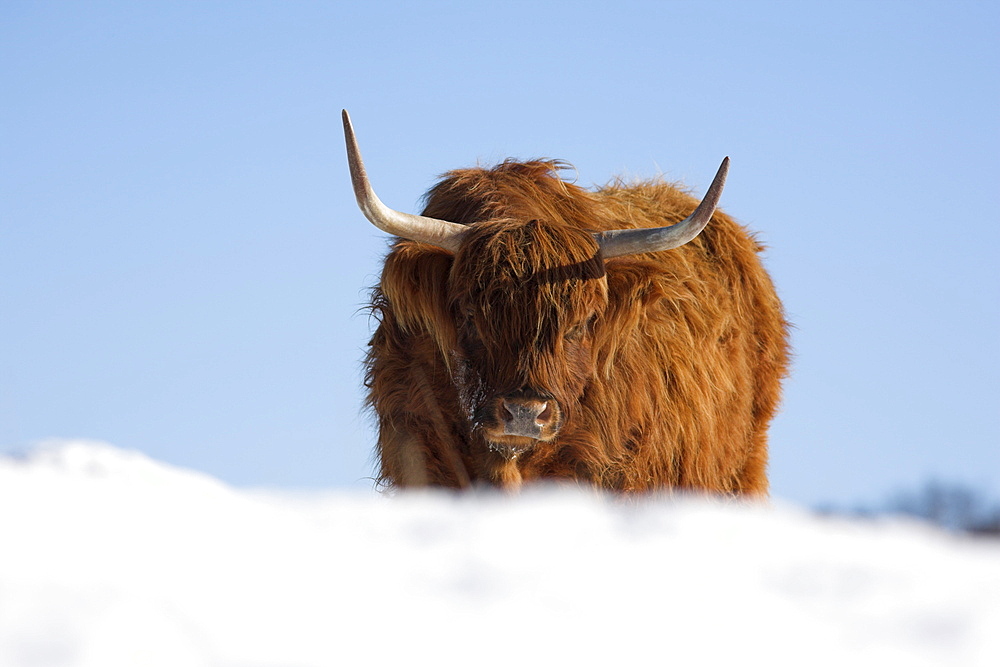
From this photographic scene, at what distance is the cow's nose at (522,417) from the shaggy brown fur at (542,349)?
5 cm

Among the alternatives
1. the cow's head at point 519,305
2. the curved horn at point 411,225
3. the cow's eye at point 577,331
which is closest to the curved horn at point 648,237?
the cow's head at point 519,305

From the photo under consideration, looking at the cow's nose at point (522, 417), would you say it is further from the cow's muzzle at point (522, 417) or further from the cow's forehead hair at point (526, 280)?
the cow's forehead hair at point (526, 280)

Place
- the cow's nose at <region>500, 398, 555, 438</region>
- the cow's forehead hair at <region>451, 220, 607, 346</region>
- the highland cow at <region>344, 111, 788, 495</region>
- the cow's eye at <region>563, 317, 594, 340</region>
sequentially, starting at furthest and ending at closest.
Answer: the cow's eye at <region>563, 317, 594, 340</region> < the cow's forehead hair at <region>451, 220, 607, 346</region> < the highland cow at <region>344, 111, 788, 495</region> < the cow's nose at <region>500, 398, 555, 438</region>

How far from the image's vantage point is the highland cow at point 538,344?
5.61 metres

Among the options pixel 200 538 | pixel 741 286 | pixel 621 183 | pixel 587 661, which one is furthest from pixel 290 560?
pixel 621 183

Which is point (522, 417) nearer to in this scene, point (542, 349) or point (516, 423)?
point (516, 423)

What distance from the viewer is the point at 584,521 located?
27.5 inches

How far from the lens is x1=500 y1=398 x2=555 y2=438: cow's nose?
208 inches

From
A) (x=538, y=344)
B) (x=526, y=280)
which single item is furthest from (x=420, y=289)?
(x=538, y=344)

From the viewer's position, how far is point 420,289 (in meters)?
6.08

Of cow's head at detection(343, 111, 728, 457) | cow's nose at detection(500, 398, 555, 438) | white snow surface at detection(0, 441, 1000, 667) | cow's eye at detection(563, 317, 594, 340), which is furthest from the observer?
cow's eye at detection(563, 317, 594, 340)

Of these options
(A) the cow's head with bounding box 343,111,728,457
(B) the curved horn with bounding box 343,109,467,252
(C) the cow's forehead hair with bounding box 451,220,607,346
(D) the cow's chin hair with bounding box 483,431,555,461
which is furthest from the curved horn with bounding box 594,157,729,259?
(D) the cow's chin hair with bounding box 483,431,555,461

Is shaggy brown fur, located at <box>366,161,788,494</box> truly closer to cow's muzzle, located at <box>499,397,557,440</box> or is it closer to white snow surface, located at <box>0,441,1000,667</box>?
cow's muzzle, located at <box>499,397,557,440</box>

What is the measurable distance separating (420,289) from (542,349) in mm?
823
